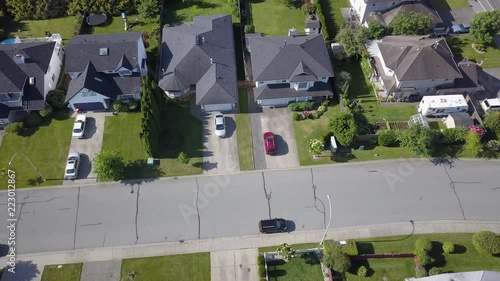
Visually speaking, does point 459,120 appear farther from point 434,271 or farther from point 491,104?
point 434,271

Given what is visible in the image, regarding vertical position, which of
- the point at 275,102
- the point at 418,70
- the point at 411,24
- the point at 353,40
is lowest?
the point at 275,102

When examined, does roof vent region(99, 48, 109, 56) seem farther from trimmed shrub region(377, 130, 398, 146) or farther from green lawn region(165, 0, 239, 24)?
trimmed shrub region(377, 130, 398, 146)

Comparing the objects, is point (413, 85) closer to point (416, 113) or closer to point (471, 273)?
point (416, 113)

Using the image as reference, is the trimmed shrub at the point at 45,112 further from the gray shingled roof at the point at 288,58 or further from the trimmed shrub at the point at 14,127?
the gray shingled roof at the point at 288,58

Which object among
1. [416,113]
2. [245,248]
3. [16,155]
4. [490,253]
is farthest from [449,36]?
[16,155]

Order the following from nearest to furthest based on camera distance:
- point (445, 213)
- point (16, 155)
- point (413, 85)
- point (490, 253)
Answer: point (490, 253), point (445, 213), point (16, 155), point (413, 85)

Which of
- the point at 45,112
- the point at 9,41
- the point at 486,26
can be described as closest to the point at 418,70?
the point at 486,26
